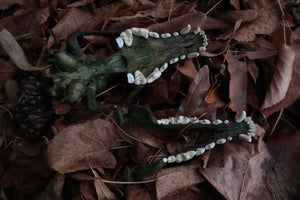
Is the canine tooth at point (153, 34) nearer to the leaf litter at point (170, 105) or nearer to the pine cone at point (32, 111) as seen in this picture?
the leaf litter at point (170, 105)

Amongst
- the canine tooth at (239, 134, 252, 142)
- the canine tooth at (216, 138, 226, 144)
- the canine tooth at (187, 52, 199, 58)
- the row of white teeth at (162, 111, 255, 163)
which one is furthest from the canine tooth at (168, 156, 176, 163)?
the canine tooth at (187, 52, 199, 58)

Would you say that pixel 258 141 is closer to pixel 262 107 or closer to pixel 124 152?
pixel 262 107

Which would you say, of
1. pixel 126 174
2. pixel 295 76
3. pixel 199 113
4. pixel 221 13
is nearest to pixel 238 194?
pixel 199 113

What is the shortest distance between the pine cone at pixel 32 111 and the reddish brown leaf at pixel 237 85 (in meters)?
0.79

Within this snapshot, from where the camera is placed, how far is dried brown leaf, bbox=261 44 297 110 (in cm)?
114

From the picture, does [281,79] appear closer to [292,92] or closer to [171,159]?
[292,92]

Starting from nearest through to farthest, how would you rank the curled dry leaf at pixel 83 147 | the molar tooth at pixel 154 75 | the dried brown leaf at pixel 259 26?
the curled dry leaf at pixel 83 147 < the molar tooth at pixel 154 75 < the dried brown leaf at pixel 259 26

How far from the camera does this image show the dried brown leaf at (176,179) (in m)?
1.05

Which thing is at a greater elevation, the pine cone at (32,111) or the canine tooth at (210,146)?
the pine cone at (32,111)

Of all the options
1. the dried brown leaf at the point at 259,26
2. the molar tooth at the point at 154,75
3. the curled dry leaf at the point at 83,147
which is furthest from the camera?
the dried brown leaf at the point at 259,26

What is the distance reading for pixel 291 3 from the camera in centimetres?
129

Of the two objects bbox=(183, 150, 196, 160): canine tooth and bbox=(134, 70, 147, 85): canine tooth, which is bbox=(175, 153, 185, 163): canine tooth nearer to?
bbox=(183, 150, 196, 160): canine tooth

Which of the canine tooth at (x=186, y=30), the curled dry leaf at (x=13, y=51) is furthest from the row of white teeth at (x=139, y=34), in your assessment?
the curled dry leaf at (x=13, y=51)

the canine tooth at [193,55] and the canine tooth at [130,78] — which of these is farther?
the canine tooth at [193,55]
